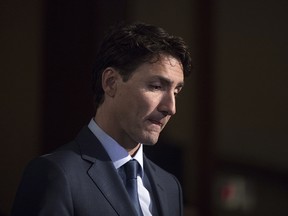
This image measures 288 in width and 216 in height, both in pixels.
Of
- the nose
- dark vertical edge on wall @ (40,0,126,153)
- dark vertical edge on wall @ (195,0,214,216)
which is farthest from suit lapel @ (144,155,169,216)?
dark vertical edge on wall @ (195,0,214,216)

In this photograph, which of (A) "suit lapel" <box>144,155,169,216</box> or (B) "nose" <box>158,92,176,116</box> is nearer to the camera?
(B) "nose" <box>158,92,176,116</box>

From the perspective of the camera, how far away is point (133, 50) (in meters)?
1.89

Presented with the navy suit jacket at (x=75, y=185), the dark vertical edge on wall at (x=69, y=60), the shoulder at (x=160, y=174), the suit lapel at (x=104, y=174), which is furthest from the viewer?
the dark vertical edge on wall at (x=69, y=60)

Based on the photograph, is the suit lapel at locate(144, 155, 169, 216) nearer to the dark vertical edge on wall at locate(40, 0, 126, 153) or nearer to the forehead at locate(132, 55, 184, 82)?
the forehead at locate(132, 55, 184, 82)

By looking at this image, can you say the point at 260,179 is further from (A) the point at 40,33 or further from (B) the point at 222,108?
(A) the point at 40,33

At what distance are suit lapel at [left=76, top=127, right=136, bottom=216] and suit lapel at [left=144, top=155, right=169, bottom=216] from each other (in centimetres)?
19

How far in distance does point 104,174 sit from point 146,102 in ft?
0.90

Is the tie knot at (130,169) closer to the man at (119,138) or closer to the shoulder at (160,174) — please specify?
the man at (119,138)

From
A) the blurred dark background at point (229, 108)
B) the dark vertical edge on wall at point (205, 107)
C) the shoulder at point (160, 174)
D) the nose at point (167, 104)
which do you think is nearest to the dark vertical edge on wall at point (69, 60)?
the blurred dark background at point (229, 108)

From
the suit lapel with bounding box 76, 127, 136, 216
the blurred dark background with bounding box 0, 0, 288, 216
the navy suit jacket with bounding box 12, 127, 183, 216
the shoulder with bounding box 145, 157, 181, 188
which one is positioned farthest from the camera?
the blurred dark background with bounding box 0, 0, 288, 216

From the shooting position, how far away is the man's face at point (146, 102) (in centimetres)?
182

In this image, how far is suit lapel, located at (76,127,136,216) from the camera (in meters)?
1.75

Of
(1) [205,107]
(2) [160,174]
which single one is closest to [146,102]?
(2) [160,174]

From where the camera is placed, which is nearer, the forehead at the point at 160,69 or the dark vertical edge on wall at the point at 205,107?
the forehead at the point at 160,69
